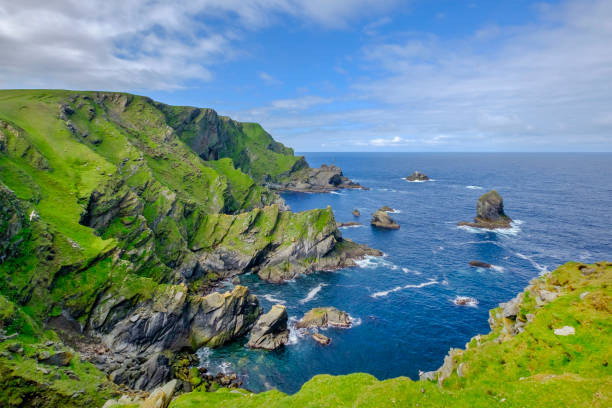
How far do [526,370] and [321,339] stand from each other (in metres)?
41.3

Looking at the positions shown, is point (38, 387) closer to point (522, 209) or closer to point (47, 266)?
point (47, 266)

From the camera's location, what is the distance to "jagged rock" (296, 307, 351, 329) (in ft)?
209

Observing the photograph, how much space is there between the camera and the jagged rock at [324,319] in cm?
6369

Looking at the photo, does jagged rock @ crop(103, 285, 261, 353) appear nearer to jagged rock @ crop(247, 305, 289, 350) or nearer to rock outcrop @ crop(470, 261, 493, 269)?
jagged rock @ crop(247, 305, 289, 350)

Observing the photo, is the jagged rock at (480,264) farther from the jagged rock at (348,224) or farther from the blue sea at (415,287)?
the jagged rock at (348,224)

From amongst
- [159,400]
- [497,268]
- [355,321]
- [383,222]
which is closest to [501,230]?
[497,268]

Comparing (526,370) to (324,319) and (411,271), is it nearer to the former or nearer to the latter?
(324,319)

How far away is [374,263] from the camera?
94.7m

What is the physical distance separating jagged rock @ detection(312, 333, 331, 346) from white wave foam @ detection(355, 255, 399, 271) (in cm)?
3641

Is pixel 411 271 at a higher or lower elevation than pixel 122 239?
lower

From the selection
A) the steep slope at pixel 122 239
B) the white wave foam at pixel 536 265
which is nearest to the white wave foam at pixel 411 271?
the steep slope at pixel 122 239

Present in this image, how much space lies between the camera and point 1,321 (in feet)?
112

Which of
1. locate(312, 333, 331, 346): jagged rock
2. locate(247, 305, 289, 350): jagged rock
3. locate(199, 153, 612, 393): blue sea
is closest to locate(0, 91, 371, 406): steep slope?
locate(247, 305, 289, 350): jagged rock

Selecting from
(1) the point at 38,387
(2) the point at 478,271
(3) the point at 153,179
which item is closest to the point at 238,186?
(3) the point at 153,179
